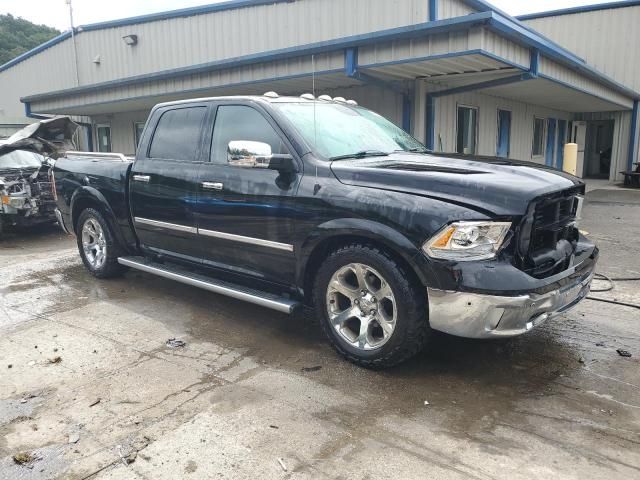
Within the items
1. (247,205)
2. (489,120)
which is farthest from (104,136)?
(247,205)

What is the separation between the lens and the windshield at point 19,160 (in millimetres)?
9336

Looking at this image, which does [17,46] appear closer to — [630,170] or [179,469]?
[630,170]

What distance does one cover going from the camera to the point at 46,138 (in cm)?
1070

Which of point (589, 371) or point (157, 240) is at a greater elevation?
point (157, 240)

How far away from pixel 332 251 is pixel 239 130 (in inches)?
56.1

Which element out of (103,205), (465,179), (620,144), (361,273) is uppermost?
(620,144)

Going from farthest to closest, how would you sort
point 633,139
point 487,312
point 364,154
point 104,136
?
1. point 633,139
2. point 104,136
3. point 364,154
4. point 487,312

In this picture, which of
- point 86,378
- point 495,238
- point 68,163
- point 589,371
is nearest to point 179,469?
point 86,378

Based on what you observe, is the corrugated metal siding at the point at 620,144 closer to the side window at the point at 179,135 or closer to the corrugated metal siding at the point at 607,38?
the corrugated metal siding at the point at 607,38

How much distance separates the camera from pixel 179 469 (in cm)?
266

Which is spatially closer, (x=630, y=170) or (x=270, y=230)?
(x=270, y=230)

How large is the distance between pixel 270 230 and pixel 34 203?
656 centimetres

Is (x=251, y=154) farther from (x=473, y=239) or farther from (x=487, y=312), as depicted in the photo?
(x=487, y=312)

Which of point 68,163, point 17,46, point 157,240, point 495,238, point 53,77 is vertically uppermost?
point 17,46
